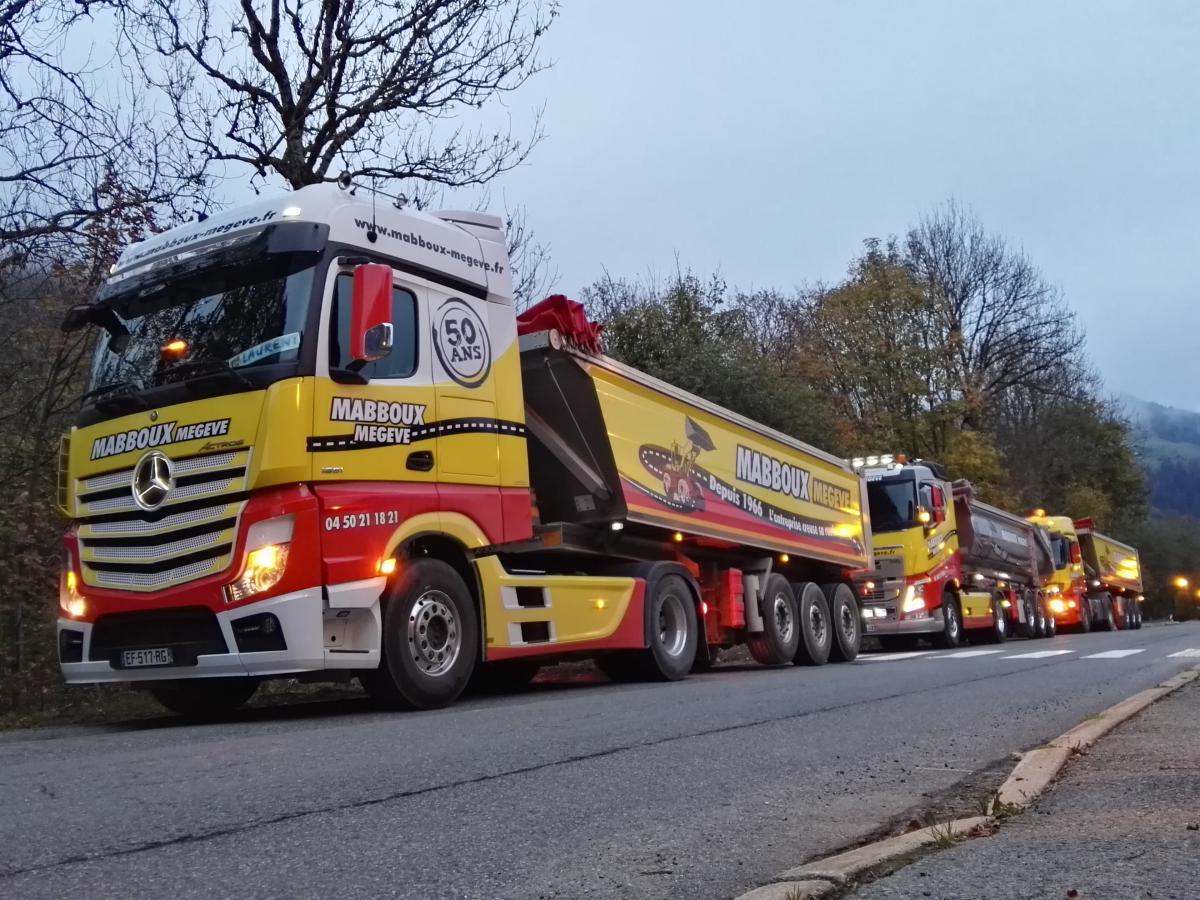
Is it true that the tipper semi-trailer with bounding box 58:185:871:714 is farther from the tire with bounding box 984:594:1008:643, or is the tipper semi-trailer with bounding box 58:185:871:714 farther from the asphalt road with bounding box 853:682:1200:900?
the tire with bounding box 984:594:1008:643

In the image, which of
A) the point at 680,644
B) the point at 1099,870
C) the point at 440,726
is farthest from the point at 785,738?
the point at 680,644

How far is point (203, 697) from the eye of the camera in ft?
30.3

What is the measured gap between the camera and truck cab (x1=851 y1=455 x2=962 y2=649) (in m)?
21.1

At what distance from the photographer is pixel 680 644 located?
11938mm

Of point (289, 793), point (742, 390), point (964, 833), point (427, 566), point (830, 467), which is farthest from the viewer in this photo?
point (742, 390)

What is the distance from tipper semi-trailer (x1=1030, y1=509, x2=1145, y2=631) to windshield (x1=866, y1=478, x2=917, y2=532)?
12205 millimetres

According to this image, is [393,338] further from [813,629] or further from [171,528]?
[813,629]

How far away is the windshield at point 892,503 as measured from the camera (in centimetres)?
2148

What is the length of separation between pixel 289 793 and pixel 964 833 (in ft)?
8.74

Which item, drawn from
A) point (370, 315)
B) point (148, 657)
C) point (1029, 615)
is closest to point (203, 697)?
point (148, 657)

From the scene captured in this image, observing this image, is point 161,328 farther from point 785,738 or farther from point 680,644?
point 680,644

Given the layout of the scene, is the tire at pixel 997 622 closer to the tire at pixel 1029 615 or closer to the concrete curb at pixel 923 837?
the tire at pixel 1029 615

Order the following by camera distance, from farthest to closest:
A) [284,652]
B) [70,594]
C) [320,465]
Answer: [70,594], [320,465], [284,652]

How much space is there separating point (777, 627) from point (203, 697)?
7.03 meters
